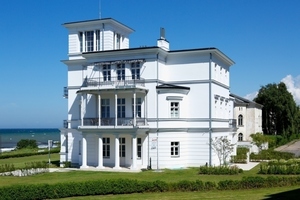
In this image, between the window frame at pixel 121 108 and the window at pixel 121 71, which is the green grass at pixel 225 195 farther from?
the window at pixel 121 71

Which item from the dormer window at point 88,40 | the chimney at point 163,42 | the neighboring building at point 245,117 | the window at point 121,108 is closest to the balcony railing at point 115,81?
the window at point 121,108

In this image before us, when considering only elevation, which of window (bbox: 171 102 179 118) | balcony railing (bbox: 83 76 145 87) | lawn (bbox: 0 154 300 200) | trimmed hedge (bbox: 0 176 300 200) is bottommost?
lawn (bbox: 0 154 300 200)

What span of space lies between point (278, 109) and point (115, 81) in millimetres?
57966

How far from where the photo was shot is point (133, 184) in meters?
20.8

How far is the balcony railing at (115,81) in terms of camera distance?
3325cm

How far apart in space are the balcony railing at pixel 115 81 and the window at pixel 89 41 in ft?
10.1

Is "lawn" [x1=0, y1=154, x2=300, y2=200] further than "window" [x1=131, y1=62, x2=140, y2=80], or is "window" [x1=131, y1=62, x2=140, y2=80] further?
"window" [x1=131, y1=62, x2=140, y2=80]

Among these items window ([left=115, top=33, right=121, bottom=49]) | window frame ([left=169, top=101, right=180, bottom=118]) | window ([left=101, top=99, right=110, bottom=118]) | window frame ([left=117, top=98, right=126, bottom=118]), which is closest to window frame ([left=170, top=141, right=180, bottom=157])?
window frame ([left=169, top=101, right=180, bottom=118])

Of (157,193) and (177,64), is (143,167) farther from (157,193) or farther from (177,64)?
(157,193)

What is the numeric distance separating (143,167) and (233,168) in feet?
24.7

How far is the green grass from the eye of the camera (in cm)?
1841

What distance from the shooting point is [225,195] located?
1923 centimetres

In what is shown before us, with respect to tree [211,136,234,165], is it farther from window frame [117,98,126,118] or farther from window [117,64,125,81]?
window [117,64,125,81]

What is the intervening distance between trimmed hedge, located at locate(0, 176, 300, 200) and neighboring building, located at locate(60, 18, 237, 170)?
10708mm
